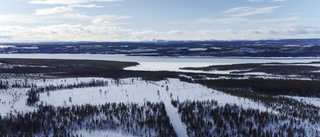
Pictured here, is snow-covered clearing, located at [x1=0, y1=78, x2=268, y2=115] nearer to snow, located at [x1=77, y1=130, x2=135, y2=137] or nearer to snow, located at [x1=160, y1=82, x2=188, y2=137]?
snow, located at [x1=160, y1=82, x2=188, y2=137]

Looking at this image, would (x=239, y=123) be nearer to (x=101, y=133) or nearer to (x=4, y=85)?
(x=101, y=133)

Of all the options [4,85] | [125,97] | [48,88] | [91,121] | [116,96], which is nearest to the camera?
[91,121]

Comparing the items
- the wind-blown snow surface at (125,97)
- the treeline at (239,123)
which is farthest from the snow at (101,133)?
the treeline at (239,123)

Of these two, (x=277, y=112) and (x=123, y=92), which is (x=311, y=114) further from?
(x=123, y=92)

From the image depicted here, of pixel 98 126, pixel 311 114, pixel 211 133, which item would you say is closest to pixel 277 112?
pixel 311 114

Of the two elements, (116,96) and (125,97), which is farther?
(116,96)

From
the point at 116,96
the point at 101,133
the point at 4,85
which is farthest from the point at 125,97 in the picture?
the point at 4,85

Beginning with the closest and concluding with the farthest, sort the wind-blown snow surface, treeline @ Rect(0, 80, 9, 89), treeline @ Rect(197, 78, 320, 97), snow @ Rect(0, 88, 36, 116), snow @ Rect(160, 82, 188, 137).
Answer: snow @ Rect(160, 82, 188, 137) < the wind-blown snow surface < snow @ Rect(0, 88, 36, 116) < treeline @ Rect(197, 78, 320, 97) < treeline @ Rect(0, 80, 9, 89)

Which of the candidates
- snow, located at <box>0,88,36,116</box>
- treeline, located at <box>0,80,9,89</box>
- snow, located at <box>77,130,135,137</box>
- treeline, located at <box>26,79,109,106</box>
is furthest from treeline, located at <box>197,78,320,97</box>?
treeline, located at <box>0,80,9,89</box>
